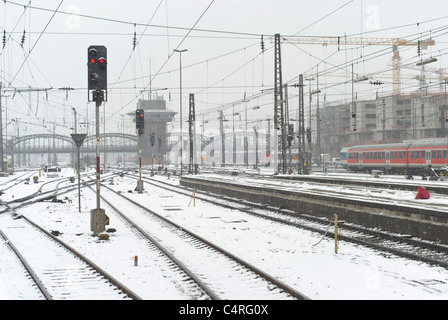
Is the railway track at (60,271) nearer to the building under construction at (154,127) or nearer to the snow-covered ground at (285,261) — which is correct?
the snow-covered ground at (285,261)

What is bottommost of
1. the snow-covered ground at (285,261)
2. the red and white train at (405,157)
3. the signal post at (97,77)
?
the snow-covered ground at (285,261)

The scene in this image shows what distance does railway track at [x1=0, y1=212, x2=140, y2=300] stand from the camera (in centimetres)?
902

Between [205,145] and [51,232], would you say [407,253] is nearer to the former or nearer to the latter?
[51,232]

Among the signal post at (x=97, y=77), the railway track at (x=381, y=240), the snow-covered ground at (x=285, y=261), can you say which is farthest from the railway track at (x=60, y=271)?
the railway track at (x=381, y=240)

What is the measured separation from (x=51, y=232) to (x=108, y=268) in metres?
6.23

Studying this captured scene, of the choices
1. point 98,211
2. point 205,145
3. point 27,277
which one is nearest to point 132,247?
point 98,211

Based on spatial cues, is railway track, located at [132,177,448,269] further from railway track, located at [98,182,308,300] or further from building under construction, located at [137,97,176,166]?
building under construction, located at [137,97,176,166]

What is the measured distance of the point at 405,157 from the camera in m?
49.4

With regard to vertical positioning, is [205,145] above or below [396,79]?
below

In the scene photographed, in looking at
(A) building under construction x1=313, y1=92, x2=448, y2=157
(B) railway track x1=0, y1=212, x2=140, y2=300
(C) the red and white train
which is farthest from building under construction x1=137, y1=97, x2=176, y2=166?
(B) railway track x1=0, y1=212, x2=140, y2=300

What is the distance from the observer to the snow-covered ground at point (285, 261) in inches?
359

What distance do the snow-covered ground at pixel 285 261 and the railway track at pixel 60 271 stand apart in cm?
32

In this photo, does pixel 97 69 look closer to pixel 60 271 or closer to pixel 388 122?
pixel 60 271
